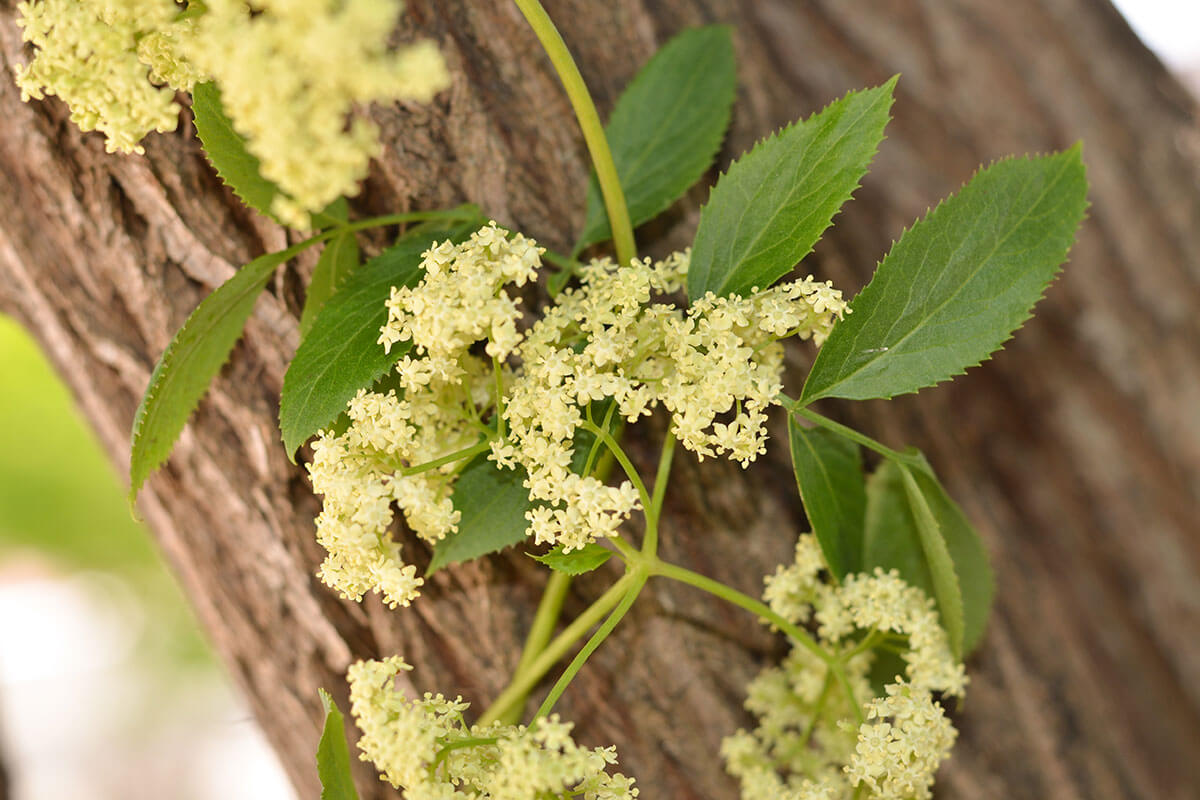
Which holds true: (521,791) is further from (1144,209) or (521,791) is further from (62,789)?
(62,789)

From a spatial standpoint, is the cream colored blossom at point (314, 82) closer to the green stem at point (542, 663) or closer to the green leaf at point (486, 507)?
the green leaf at point (486, 507)

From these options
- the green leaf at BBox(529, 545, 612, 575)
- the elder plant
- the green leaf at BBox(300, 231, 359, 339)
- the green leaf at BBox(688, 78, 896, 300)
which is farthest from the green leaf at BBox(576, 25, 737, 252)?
the green leaf at BBox(529, 545, 612, 575)

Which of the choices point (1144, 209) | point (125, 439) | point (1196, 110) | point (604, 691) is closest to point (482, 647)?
point (604, 691)

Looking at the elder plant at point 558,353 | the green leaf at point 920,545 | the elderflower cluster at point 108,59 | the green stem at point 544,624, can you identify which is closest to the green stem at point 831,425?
the elder plant at point 558,353

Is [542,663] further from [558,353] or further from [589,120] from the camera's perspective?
[589,120]

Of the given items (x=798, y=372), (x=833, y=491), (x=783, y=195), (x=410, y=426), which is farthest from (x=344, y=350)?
(x=798, y=372)
